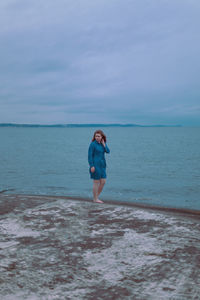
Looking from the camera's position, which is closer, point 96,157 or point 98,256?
point 98,256

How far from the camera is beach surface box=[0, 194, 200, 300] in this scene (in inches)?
115

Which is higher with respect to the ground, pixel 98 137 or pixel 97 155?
pixel 98 137

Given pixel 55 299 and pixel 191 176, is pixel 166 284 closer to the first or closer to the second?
pixel 55 299

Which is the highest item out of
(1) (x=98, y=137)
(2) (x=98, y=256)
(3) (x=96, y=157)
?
(1) (x=98, y=137)

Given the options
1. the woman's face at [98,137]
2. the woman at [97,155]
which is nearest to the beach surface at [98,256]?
the woman at [97,155]

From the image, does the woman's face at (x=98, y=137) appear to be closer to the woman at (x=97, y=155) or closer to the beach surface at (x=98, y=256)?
the woman at (x=97, y=155)

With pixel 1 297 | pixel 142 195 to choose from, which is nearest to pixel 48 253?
pixel 1 297

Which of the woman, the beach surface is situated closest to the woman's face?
the woman

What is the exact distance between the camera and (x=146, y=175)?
65.7 feet

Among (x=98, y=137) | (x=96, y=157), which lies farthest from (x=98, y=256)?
(x=98, y=137)

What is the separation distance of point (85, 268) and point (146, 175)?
17002mm

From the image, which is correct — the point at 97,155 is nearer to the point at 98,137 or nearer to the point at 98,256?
the point at 98,137

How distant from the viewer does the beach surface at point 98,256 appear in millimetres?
2910

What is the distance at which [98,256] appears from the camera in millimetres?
3693
